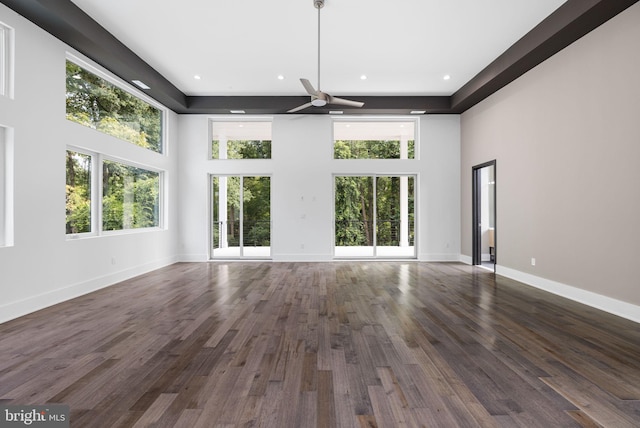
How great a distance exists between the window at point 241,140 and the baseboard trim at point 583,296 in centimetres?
556

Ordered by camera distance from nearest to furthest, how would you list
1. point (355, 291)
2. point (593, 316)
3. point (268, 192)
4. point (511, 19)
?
point (593, 316)
point (511, 19)
point (355, 291)
point (268, 192)

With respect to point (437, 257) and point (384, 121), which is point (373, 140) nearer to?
point (384, 121)

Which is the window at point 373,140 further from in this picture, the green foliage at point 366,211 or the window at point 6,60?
the window at point 6,60

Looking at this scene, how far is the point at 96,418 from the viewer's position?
1747 millimetres

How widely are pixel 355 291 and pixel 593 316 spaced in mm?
2658

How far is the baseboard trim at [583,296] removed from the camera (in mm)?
3499

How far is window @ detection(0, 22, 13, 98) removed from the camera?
11.8ft

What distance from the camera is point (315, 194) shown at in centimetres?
764

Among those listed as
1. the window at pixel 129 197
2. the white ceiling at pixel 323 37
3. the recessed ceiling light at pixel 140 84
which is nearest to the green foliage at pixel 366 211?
the white ceiling at pixel 323 37

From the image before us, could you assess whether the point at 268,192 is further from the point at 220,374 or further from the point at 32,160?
the point at 220,374

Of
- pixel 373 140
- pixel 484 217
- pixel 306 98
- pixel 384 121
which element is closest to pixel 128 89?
pixel 306 98

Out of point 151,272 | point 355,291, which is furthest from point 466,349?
point 151,272

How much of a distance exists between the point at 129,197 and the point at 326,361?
202 inches

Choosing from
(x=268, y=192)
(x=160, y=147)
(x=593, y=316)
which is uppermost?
(x=160, y=147)
